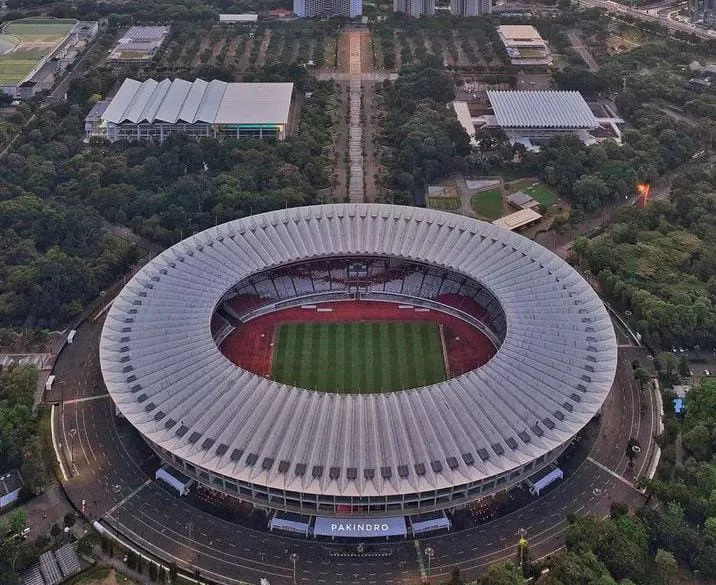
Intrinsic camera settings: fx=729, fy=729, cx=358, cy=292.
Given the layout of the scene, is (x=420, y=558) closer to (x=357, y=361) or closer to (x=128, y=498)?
(x=357, y=361)

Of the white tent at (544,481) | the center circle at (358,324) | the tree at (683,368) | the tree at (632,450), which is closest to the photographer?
the white tent at (544,481)

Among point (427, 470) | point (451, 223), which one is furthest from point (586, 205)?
point (427, 470)

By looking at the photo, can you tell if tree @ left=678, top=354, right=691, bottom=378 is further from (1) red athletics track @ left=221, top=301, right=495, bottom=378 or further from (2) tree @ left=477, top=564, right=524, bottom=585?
(2) tree @ left=477, top=564, right=524, bottom=585

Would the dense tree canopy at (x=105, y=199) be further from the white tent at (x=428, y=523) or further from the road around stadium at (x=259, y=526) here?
the white tent at (x=428, y=523)

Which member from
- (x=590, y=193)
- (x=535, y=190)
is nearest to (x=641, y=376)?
(x=590, y=193)

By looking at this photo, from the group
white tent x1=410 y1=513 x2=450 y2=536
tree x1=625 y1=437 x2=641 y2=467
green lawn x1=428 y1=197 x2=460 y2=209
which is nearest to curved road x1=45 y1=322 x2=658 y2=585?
tree x1=625 y1=437 x2=641 y2=467

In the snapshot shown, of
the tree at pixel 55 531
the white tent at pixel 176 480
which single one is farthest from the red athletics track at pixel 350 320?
the tree at pixel 55 531

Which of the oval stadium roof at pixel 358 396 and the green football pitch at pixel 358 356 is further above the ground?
the oval stadium roof at pixel 358 396
